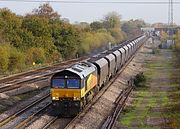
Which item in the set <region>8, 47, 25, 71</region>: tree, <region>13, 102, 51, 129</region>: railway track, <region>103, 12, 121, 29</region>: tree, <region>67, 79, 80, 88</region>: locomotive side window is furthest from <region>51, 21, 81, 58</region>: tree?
<region>103, 12, 121, 29</region>: tree

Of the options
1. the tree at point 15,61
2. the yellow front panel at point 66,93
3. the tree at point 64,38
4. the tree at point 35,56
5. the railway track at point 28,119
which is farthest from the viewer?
the tree at point 64,38

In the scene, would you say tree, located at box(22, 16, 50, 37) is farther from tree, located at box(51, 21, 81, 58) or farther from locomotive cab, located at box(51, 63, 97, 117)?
locomotive cab, located at box(51, 63, 97, 117)

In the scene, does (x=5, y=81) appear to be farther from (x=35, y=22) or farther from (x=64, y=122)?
(x=35, y=22)

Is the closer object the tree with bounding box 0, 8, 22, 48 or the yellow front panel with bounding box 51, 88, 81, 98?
the yellow front panel with bounding box 51, 88, 81, 98

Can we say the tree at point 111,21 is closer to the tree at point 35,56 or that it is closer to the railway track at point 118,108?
the tree at point 35,56

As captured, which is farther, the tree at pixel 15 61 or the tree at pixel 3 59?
the tree at pixel 15 61

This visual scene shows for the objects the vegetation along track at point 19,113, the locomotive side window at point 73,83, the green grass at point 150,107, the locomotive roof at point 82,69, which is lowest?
the green grass at point 150,107

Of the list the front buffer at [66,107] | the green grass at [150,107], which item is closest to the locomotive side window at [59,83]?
the front buffer at [66,107]

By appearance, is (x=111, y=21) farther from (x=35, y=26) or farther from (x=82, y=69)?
(x=82, y=69)

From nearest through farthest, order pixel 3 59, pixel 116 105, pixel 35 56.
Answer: pixel 116 105 → pixel 3 59 → pixel 35 56

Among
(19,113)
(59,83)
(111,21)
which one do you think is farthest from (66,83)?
(111,21)

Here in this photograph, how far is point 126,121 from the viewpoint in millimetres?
22812

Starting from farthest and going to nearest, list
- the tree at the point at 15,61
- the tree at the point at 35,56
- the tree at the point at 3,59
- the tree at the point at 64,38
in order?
the tree at the point at 64,38, the tree at the point at 35,56, the tree at the point at 15,61, the tree at the point at 3,59

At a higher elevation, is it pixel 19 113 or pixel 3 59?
pixel 3 59
